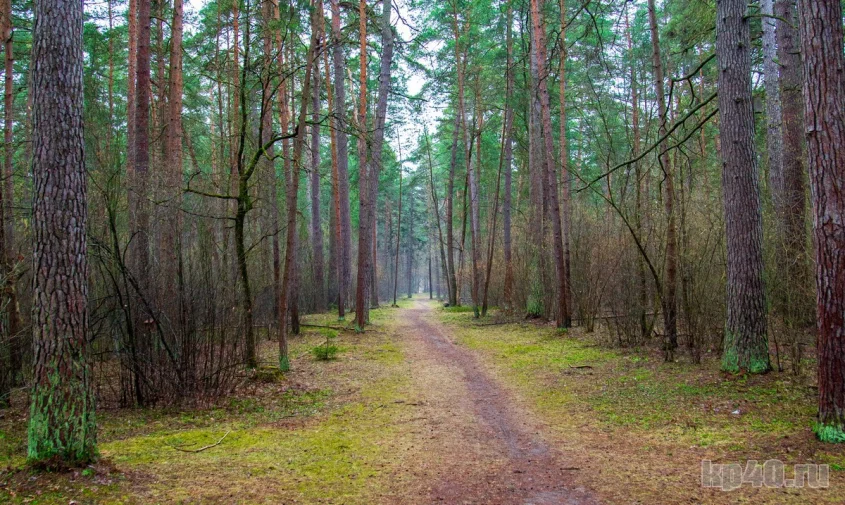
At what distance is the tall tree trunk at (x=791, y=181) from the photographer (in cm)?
637

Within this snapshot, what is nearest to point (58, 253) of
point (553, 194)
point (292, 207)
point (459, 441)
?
point (459, 441)

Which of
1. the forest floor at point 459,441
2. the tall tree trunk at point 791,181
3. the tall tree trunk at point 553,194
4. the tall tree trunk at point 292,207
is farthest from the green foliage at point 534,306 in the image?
the tall tree trunk at point 292,207

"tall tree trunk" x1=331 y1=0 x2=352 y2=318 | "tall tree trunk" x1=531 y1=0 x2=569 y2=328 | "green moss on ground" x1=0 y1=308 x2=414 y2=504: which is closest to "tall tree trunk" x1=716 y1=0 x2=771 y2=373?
"green moss on ground" x1=0 y1=308 x2=414 y2=504

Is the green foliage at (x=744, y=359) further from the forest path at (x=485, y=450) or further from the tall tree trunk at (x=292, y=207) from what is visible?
the tall tree trunk at (x=292, y=207)

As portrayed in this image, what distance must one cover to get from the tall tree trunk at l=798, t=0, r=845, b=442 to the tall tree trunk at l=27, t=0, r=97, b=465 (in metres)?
5.95

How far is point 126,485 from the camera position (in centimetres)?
362

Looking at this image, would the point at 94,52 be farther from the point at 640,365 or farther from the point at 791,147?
the point at 791,147

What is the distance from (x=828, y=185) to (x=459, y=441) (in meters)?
4.05

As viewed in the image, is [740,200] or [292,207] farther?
[292,207]

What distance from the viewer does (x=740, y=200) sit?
6215 millimetres

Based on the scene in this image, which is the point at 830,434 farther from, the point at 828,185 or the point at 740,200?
the point at 740,200

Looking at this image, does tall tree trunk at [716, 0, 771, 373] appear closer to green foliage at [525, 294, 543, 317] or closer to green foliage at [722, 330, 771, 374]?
green foliage at [722, 330, 771, 374]

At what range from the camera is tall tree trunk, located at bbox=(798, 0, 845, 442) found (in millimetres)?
4023

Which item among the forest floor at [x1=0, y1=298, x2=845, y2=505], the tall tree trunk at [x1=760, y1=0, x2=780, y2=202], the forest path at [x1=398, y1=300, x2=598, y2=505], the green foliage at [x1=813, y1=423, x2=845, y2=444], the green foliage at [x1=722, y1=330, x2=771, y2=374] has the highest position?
the tall tree trunk at [x1=760, y1=0, x2=780, y2=202]
